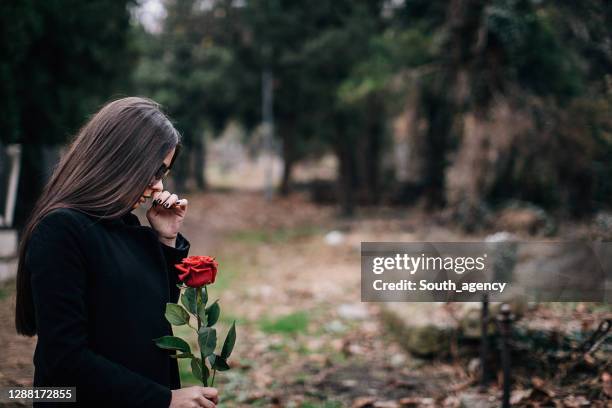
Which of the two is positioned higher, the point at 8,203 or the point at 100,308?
the point at 8,203

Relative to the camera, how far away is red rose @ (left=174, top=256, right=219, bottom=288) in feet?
6.52

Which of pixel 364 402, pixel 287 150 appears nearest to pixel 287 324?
pixel 364 402

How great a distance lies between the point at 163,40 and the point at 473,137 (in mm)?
18294

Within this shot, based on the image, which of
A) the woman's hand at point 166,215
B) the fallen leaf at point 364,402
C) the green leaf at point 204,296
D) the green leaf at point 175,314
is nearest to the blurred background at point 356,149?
the fallen leaf at point 364,402

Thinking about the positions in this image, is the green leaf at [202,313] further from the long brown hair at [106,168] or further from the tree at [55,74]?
the tree at [55,74]

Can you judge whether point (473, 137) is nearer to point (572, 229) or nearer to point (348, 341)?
point (572, 229)

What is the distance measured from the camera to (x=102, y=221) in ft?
6.23

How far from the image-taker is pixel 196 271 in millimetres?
1988

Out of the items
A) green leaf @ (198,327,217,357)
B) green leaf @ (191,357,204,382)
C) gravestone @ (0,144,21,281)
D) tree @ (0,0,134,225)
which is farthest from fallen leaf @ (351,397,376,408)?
tree @ (0,0,134,225)

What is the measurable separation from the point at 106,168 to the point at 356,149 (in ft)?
70.5

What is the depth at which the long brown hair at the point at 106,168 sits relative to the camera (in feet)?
6.15

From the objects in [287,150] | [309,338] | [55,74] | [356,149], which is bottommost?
[309,338]

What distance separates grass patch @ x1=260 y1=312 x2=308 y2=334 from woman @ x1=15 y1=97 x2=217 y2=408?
477 cm

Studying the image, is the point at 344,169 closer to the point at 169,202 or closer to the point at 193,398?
the point at 169,202
